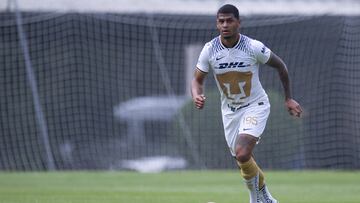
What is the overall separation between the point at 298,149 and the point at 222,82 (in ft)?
40.7

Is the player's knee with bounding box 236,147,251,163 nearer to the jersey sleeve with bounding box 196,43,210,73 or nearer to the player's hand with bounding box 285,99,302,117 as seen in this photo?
the player's hand with bounding box 285,99,302,117

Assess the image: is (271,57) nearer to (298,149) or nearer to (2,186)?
(2,186)

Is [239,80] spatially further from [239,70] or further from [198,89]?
[198,89]

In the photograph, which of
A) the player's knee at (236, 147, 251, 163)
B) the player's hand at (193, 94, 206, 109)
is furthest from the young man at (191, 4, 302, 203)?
the player's hand at (193, 94, 206, 109)

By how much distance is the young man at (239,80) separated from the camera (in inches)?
444

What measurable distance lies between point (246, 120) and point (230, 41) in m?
0.94

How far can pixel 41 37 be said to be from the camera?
78.0 ft

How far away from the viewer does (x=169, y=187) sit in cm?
1727

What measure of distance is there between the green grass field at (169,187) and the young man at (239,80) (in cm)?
207

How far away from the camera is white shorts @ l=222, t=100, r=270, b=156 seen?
11.2 m

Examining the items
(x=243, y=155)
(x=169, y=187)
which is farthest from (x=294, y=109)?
(x=169, y=187)

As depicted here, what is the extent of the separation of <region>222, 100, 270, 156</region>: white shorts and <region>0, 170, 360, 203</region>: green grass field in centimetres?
204

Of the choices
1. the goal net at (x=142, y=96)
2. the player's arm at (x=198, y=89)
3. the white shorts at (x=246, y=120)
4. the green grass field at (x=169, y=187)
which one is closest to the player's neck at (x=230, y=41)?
the player's arm at (x=198, y=89)

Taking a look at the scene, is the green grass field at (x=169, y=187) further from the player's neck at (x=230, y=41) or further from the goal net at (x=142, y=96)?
the player's neck at (x=230, y=41)
